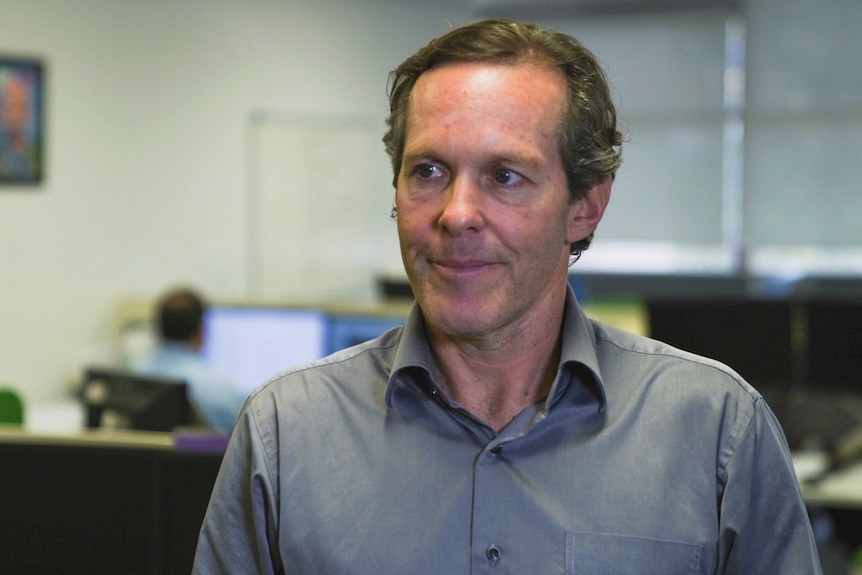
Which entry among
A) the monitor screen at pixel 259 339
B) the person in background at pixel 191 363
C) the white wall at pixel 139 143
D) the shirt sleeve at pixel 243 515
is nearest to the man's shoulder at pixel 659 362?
the shirt sleeve at pixel 243 515

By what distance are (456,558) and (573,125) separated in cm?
53

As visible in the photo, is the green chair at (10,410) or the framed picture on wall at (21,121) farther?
the framed picture on wall at (21,121)

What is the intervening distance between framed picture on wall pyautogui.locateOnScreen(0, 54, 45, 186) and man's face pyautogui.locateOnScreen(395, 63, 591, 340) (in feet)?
12.1

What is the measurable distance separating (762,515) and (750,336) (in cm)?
274

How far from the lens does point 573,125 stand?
1.34m

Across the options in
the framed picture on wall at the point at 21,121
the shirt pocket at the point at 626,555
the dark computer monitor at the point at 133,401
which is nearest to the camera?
the shirt pocket at the point at 626,555

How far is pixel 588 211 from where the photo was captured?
1.40 meters

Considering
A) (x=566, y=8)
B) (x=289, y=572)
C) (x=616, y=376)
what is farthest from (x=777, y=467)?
(x=566, y=8)

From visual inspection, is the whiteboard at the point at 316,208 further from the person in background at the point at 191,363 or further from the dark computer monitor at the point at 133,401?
the dark computer monitor at the point at 133,401

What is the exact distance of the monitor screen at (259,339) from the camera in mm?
3691

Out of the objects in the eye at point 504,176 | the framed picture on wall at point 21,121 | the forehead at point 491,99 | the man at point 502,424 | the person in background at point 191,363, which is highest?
the framed picture on wall at point 21,121

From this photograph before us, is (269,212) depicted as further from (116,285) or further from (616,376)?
(616,376)

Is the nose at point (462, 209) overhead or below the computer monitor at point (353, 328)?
overhead

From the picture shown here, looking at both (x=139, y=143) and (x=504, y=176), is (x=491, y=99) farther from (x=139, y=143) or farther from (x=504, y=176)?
(x=139, y=143)
